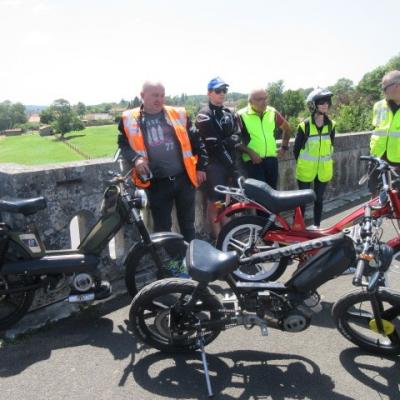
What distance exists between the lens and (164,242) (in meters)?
3.80

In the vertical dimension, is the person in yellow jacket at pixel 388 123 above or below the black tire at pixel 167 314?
above

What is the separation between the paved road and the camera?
277 centimetres

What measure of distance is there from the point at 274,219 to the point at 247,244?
0.36 m

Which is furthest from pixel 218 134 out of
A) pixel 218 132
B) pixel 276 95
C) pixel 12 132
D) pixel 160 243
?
pixel 12 132

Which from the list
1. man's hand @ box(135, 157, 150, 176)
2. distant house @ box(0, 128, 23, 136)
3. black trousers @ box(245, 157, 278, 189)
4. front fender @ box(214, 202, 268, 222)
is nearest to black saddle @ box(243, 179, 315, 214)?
front fender @ box(214, 202, 268, 222)

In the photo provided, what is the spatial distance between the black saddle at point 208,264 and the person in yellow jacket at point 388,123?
2781 millimetres

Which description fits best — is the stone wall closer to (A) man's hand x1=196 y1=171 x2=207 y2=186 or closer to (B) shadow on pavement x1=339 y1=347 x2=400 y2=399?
(A) man's hand x1=196 y1=171 x2=207 y2=186

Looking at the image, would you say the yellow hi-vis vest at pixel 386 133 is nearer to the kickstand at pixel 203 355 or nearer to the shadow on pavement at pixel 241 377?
the shadow on pavement at pixel 241 377

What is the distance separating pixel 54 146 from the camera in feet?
255

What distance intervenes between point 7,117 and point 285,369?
112032 millimetres

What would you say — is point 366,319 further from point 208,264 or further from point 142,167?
point 142,167

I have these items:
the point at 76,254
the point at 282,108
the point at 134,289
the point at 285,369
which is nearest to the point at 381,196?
the point at 285,369

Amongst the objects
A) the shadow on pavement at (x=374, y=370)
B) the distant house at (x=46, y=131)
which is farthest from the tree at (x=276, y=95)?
the shadow on pavement at (x=374, y=370)

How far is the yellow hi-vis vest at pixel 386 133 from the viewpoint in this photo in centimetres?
510
